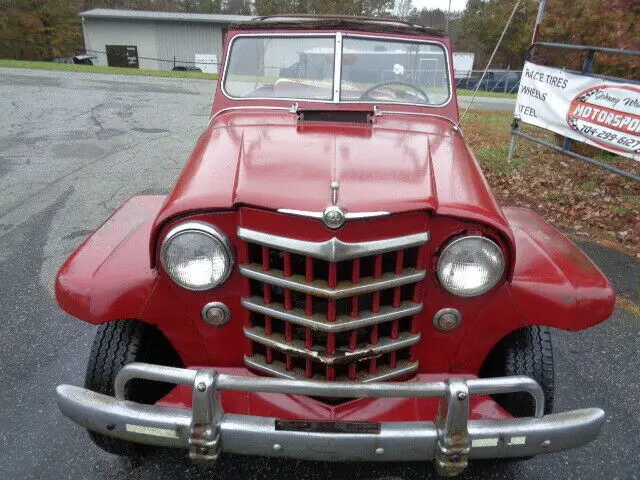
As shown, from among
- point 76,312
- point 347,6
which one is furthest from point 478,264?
point 347,6

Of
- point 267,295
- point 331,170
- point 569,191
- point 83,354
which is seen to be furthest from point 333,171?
point 569,191

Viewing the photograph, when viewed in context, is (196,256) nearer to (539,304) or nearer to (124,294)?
(124,294)

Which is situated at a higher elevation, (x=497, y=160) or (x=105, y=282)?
(x=105, y=282)

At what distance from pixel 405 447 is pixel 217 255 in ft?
2.95

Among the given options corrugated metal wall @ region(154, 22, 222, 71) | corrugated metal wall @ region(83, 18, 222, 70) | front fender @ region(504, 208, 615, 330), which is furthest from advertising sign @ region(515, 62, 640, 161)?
corrugated metal wall @ region(83, 18, 222, 70)

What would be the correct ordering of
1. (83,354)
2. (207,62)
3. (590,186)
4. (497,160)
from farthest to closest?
(207,62) → (497,160) → (590,186) → (83,354)

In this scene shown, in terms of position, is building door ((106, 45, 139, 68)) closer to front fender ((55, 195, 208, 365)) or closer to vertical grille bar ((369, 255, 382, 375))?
front fender ((55, 195, 208, 365))

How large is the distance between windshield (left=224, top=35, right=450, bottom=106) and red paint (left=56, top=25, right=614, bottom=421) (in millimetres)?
801

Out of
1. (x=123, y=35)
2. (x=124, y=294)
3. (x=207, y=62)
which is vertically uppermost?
(x=124, y=294)

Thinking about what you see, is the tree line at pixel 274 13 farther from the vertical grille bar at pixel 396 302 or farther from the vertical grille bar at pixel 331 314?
the vertical grille bar at pixel 331 314

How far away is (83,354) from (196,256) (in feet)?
5.31

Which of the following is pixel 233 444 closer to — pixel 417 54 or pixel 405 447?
pixel 405 447

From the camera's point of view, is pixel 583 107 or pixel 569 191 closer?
pixel 583 107

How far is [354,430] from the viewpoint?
167 cm
